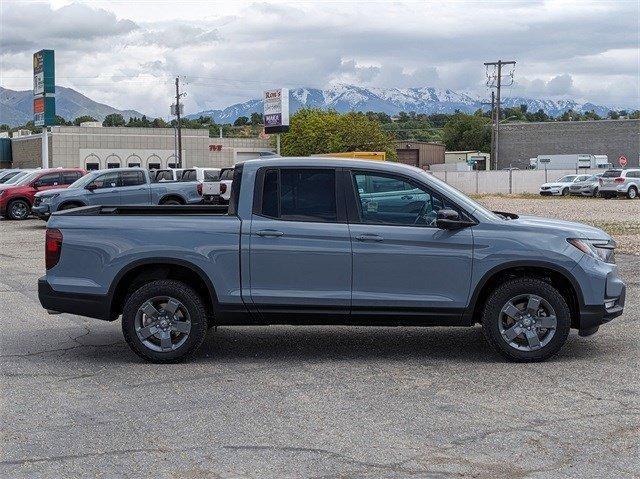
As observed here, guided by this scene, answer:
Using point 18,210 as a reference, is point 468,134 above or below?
above

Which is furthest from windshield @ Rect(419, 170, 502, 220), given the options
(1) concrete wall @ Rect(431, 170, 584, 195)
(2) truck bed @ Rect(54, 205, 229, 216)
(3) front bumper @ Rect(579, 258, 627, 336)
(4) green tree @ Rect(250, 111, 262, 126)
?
(4) green tree @ Rect(250, 111, 262, 126)

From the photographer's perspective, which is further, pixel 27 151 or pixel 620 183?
pixel 27 151

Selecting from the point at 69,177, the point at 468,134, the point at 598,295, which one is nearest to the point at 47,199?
the point at 69,177

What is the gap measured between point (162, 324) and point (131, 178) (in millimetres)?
18543

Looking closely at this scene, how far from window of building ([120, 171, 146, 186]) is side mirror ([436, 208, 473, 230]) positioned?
62.9ft

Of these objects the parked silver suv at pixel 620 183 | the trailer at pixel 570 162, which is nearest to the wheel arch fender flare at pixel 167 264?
the parked silver suv at pixel 620 183

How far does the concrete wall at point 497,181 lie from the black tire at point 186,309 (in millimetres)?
54982

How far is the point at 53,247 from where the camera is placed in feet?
27.5

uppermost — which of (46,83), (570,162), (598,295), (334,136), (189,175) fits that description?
(46,83)

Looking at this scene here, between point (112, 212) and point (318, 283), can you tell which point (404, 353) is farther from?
point (112, 212)

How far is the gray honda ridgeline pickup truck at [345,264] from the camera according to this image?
8.02 meters

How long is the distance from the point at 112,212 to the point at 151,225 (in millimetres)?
628

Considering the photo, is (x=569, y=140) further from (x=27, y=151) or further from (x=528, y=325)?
(x=528, y=325)

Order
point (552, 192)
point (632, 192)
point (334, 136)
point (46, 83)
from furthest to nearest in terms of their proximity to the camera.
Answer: point (334, 136)
point (46, 83)
point (552, 192)
point (632, 192)
